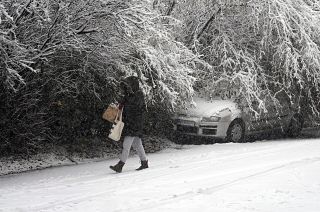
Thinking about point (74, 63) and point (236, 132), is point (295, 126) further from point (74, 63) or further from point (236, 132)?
point (74, 63)

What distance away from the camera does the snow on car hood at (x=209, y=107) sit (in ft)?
44.6

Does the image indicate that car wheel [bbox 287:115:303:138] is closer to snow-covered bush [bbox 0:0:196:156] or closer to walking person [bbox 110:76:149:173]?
snow-covered bush [bbox 0:0:196:156]

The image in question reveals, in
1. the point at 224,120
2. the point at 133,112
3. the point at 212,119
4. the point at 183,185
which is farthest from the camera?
the point at 224,120

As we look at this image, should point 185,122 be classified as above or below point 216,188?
above

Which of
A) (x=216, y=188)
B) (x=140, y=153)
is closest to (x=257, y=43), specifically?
(x=140, y=153)

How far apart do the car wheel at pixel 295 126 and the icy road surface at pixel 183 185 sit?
4299 mm

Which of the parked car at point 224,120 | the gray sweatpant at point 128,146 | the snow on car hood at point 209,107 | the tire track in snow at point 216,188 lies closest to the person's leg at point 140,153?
the gray sweatpant at point 128,146

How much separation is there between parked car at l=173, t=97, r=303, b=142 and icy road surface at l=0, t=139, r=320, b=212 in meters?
2.05

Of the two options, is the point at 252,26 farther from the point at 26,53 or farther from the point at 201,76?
the point at 26,53

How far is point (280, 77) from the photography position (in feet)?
48.2

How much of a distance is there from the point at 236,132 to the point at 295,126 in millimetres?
2736

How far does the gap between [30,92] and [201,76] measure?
5.54m

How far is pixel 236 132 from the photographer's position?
45.8 ft

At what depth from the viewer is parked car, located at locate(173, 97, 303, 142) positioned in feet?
44.2
